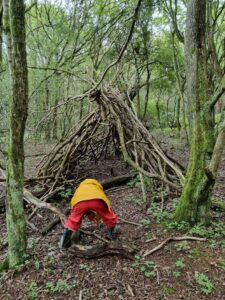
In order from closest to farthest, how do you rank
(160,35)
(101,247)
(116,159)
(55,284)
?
(55,284), (101,247), (116,159), (160,35)

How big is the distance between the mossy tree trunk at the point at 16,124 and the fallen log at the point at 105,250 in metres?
0.56

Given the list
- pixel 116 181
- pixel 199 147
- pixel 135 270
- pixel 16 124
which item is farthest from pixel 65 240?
pixel 116 181

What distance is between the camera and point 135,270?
2.55 metres

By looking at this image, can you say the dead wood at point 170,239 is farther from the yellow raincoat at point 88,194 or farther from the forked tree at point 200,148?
the yellow raincoat at point 88,194

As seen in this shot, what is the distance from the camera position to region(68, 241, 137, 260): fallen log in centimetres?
274

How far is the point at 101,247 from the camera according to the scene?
279 cm

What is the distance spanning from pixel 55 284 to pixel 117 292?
0.57 m

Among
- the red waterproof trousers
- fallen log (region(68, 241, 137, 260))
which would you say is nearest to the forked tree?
fallen log (region(68, 241, 137, 260))

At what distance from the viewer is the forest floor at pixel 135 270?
91.5 inches

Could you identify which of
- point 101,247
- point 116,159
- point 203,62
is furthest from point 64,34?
point 101,247

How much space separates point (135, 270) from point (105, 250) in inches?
14.9

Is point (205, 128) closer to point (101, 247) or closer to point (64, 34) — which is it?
point (101, 247)

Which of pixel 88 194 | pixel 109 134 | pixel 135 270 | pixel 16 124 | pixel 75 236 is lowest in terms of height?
pixel 135 270

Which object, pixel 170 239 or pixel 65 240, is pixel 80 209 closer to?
pixel 65 240
